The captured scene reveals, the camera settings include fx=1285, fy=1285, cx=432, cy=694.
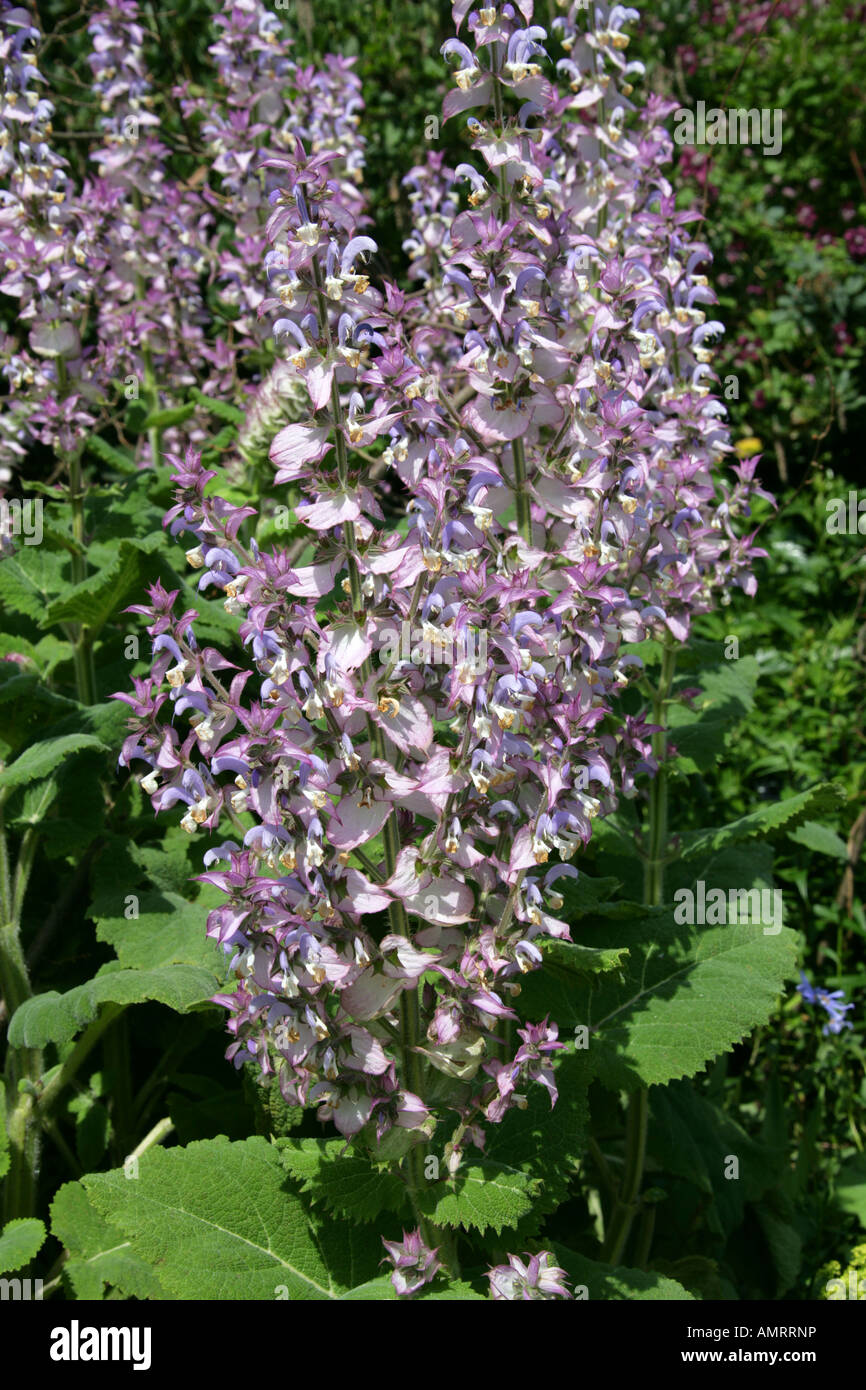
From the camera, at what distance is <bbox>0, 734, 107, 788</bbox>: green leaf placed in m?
2.70

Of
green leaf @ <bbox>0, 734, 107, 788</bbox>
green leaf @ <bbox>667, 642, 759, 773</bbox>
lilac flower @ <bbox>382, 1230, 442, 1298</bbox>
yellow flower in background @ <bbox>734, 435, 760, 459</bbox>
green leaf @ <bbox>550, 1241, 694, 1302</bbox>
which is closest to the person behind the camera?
lilac flower @ <bbox>382, 1230, 442, 1298</bbox>

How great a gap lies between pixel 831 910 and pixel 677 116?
3023 millimetres

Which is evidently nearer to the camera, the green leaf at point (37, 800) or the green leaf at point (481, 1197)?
the green leaf at point (481, 1197)

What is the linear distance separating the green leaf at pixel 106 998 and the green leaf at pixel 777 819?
4.22 feet

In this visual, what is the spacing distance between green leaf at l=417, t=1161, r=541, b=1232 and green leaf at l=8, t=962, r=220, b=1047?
563 millimetres

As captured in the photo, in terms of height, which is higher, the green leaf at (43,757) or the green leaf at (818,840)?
the green leaf at (43,757)

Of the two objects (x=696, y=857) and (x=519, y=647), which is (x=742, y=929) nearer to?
(x=696, y=857)

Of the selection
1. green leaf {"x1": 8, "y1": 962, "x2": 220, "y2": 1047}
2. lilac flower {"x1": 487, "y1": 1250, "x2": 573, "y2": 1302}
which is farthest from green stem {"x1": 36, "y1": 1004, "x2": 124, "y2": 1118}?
lilac flower {"x1": 487, "y1": 1250, "x2": 573, "y2": 1302}

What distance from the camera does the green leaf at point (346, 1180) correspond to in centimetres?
220

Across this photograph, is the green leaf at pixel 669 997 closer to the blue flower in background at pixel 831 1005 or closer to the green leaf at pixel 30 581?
the blue flower in background at pixel 831 1005

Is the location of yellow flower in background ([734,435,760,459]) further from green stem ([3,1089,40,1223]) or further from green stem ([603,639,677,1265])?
green stem ([3,1089,40,1223])

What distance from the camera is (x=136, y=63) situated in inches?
178

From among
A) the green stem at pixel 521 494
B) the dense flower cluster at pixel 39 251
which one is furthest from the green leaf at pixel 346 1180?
the dense flower cluster at pixel 39 251
